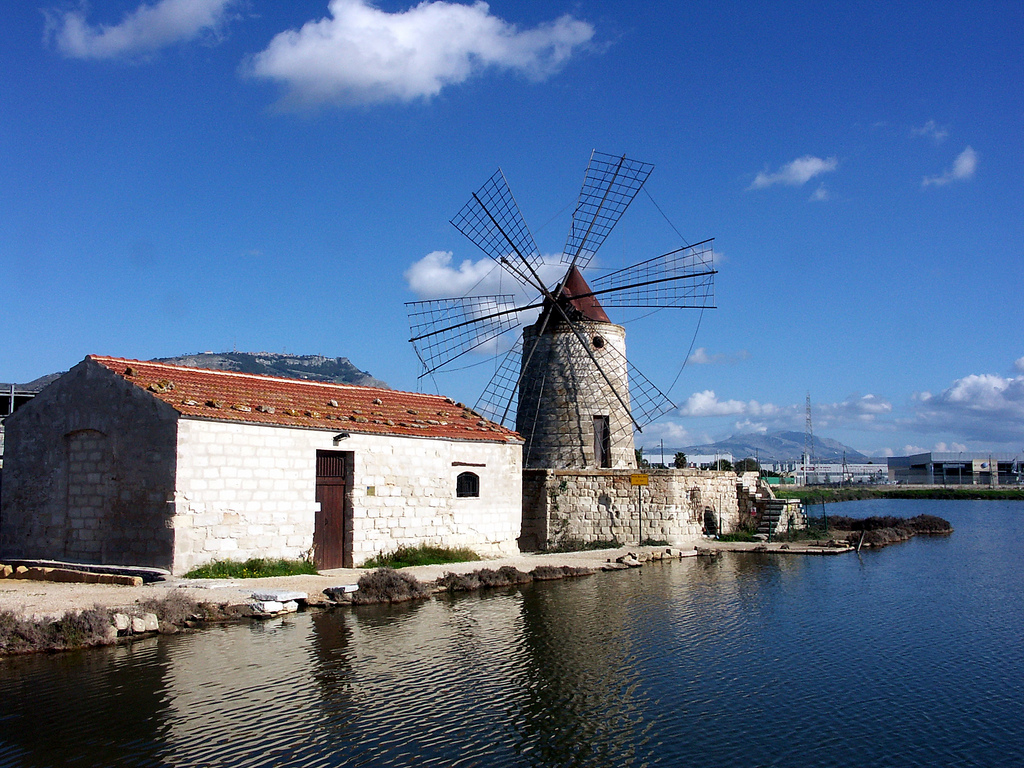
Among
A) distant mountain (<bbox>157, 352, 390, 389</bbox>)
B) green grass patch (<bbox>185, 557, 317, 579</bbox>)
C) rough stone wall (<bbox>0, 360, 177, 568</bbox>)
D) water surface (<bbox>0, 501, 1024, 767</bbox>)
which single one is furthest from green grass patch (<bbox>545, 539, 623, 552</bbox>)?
distant mountain (<bbox>157, 352, 390, 389</bbox>)

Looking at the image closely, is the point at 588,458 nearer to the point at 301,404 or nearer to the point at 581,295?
the point at 581,295

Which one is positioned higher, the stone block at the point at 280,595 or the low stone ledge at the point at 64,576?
the low stone ledge at the point at 64,576

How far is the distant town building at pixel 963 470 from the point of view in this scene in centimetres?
7962

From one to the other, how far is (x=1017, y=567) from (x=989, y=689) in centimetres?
1143

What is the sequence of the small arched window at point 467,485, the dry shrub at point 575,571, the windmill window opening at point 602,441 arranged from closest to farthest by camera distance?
the dry shrub at point 575,571, the small arched window at point 467,485, the windmill window opening at point 602,441

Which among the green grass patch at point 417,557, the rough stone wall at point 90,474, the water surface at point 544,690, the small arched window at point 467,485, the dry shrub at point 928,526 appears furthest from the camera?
the dry shrub at point 928,526

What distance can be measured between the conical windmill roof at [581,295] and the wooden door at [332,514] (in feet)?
30.9

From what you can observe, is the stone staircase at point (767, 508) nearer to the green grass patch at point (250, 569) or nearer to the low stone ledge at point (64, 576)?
the green grass patch at point (250, 569)

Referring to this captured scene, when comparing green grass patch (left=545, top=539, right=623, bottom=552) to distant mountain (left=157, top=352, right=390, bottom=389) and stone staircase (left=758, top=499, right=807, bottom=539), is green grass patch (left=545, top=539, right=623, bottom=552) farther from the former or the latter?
distant mountain (left=157, top=352, right=390, bottom=389)

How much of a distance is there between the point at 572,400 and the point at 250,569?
1071 centimetres

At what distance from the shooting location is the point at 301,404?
44.7 feet

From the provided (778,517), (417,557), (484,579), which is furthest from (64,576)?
(778,517)

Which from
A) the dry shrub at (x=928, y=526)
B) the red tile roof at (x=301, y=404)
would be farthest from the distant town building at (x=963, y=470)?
the red tile roof at (x=301, y=404)

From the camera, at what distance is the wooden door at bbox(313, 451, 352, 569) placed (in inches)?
514
